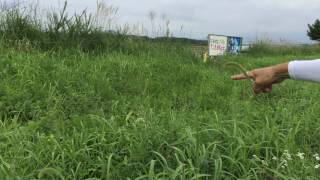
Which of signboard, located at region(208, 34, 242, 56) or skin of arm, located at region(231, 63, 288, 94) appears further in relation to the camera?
signboard, located at region(208, 34, 242, 56)

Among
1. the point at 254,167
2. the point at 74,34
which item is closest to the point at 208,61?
the point at 74,34

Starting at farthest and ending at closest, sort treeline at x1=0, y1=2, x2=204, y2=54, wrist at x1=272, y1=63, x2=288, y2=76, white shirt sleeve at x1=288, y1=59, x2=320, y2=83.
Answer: treeline at x1=0, y1=2, x2=204, y2=54, wrist at x1=272, y1=63, x2=288, y2=76, white shirt sleeve at x1=288, y1=59, x2=320, y2=83

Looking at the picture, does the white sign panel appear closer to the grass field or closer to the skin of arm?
the grass field

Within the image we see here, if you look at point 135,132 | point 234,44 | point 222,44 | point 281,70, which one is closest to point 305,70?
point 281,70

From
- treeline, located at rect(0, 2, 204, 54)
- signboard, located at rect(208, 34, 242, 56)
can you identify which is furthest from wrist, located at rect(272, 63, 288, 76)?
signboard, located at rect(208, 34, 242, 56)

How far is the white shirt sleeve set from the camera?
7.15 feet

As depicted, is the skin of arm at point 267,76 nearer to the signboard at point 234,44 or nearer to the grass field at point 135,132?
the grass field at point 135,132

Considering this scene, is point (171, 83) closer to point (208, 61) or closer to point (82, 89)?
point (82, 89)

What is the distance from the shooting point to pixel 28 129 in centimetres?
307

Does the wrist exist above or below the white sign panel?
above

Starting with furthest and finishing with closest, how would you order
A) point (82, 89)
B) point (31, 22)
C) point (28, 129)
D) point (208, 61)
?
point (208, 61)
point (31, 22)
point (82, 89)
point (28, 129)

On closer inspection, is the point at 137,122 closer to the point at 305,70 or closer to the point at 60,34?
the point at 305,70

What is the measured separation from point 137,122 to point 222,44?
294 inches

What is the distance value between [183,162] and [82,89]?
2.34 meters
